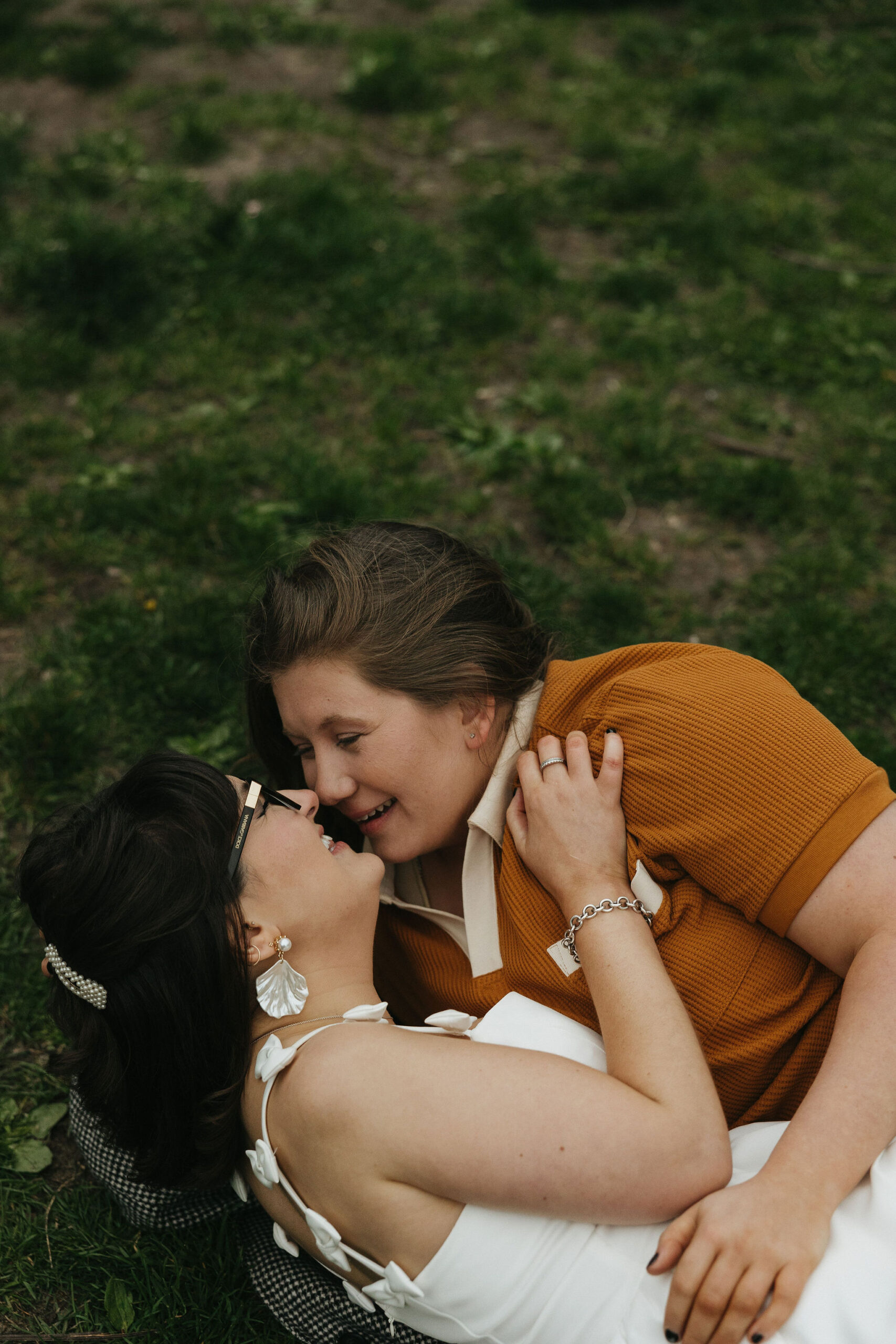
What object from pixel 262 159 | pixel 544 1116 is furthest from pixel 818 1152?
pixel 262 159

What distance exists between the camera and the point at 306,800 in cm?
259

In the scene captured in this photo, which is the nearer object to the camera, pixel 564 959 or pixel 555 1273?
pixel 555 1273

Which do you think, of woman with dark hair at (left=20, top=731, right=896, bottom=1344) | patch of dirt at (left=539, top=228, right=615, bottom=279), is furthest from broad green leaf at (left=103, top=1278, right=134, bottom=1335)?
patch of dirt at (left=539, top=228, right=615, bottom=279)

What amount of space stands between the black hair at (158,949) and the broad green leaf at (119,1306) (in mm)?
391

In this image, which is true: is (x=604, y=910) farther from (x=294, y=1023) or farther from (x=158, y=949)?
(x=158, y=949)

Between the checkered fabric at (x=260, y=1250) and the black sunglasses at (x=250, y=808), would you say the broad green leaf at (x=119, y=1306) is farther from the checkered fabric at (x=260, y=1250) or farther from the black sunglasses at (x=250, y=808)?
the black sunglasses at (x=250, y=808)

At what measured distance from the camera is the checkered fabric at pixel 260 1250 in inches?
95.5

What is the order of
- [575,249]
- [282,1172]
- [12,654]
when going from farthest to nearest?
[575,249] < [12,654] < [282,1172]

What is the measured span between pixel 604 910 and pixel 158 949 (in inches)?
37.7

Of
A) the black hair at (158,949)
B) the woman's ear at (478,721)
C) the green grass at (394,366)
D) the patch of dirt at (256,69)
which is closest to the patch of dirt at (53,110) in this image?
the green grass at (394,366)

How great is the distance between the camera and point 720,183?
6527 millimetres

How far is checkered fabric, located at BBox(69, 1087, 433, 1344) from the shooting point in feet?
7.96

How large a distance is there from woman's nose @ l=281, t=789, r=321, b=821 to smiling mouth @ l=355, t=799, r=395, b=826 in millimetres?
130

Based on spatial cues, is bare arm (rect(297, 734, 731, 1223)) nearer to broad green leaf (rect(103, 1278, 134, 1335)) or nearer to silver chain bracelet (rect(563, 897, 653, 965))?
silver chain bracelet (rect(563, 897, 653, 965))
